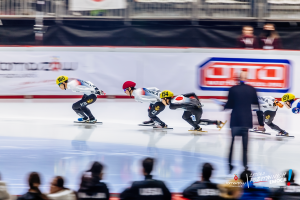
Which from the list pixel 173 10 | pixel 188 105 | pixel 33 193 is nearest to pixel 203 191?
pixel 33 193

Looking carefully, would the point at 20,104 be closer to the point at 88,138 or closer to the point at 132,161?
the point at 88,138

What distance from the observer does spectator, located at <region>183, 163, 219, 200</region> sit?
3.41 m

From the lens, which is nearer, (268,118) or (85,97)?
(268,118)

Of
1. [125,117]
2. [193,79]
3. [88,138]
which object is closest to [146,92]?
[125,117]

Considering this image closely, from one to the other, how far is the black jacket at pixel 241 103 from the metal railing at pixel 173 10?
25.5 ft

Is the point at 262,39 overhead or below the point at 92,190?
overhead

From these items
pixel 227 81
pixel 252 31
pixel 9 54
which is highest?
pixel 252 31

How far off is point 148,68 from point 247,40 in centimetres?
305

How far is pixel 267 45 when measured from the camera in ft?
38.9

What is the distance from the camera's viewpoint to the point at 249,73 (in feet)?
37.6

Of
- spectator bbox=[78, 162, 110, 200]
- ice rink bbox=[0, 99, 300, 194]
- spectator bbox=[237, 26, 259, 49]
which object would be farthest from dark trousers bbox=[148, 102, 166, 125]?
spectator bbox=[78, 162, 110, 200]

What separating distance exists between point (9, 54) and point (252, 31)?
23.5 ft

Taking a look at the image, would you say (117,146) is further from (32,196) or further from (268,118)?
(32,196)

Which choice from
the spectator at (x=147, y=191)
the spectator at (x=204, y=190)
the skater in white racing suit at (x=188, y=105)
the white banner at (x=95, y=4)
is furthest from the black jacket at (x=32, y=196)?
the white banner at (x=95, y=4)
